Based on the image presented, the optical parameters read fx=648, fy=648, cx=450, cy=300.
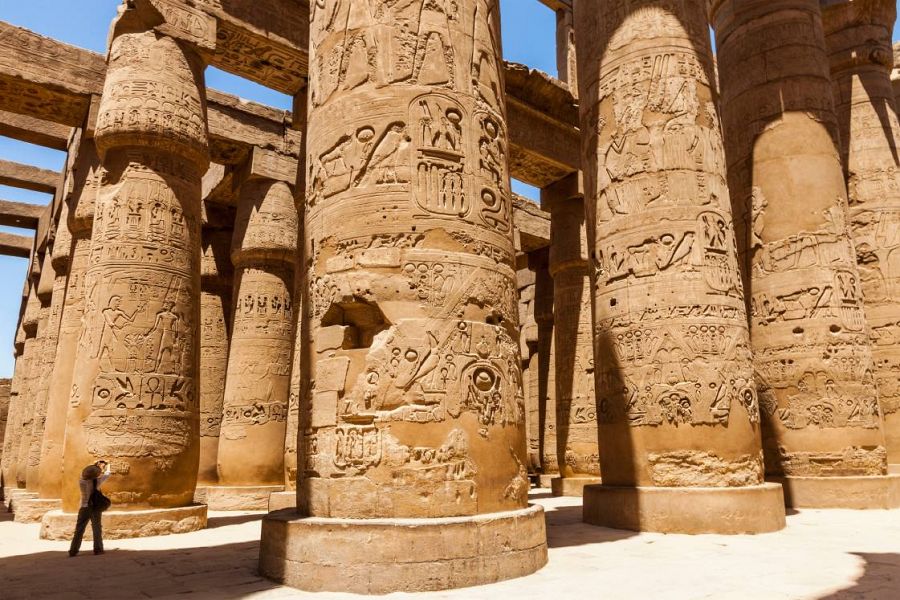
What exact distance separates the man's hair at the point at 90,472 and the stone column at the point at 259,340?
4.80 meters

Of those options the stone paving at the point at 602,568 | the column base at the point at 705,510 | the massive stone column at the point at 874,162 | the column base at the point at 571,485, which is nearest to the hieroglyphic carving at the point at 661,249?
the column base at the point at 705,510

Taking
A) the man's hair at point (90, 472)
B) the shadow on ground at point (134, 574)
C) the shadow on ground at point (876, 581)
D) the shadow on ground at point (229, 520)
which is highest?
the man's hair at point (90, 472)

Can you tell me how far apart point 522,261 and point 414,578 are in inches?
593

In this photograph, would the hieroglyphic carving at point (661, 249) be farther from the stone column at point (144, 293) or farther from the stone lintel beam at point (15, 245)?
the stone lintel beam at point (15, 245)

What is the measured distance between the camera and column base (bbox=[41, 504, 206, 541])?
270 inches

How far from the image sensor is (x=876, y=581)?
4.13m

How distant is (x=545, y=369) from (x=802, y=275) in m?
9.07

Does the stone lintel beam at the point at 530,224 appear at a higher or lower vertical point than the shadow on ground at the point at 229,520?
higher

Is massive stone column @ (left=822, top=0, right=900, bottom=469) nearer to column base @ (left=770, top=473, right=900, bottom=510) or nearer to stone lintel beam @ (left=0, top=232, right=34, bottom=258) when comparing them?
column base @ (left=770, top=473, right=900, bottom=510)

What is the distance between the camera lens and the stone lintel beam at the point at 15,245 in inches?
822

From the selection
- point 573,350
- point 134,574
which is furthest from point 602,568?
point 573,350

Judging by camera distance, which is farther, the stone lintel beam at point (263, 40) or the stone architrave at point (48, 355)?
the stone architrave at point (48, 355)

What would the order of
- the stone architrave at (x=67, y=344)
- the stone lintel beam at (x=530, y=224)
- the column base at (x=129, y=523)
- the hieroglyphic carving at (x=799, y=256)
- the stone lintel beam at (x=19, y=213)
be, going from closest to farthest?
1. the column base at (x=129, y=523)
2. the hieroglyphic carving at (x=799, y=256)
3. the stone architrave at (x=67, y=344)
4. the stone lintel beam at (x=530, y=224)
5. the stone lintel beam at (x=19, y=213)

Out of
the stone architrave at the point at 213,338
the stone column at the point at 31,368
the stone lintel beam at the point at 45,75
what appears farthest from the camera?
the stone architrave at the point at 213,338
